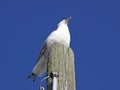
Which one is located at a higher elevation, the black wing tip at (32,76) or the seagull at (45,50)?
the seagull at (45,50)

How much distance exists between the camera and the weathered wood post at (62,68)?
349 cm

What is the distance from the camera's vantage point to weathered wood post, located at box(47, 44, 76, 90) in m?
3.49

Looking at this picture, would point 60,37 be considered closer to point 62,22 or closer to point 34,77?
point 34,77

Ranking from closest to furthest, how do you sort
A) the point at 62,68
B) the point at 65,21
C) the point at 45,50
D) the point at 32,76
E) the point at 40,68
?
1. the point at 62,68
2. the point at 32,76
3. the point at 40,68
4. the point at 45,50
5. the point at 65,21

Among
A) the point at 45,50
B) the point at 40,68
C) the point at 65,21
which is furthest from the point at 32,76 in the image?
the point at 65,21

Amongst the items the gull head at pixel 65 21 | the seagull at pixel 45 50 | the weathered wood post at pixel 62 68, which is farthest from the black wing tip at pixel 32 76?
the gull head at pixel 65 21

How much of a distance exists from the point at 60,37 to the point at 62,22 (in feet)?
A: 8.20

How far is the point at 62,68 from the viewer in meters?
3.59

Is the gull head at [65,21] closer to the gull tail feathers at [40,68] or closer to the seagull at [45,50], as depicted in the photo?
the seagull at [45,50]

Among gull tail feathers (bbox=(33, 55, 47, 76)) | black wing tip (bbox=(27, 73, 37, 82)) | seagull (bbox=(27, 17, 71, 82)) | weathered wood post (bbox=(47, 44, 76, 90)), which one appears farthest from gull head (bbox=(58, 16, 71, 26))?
weathered wood post (bbox=(47, 44, 76, 90))

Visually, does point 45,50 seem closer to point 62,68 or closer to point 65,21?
point 62,68

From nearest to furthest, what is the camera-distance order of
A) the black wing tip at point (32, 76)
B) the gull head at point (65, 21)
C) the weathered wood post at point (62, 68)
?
1. the weathered wood post at point (62, 68)
2. the black wing tip at point (32, 76)
3. the gull head at point (65, 21)

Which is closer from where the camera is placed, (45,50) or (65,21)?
(45,50)

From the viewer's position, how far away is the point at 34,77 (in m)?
5.24
